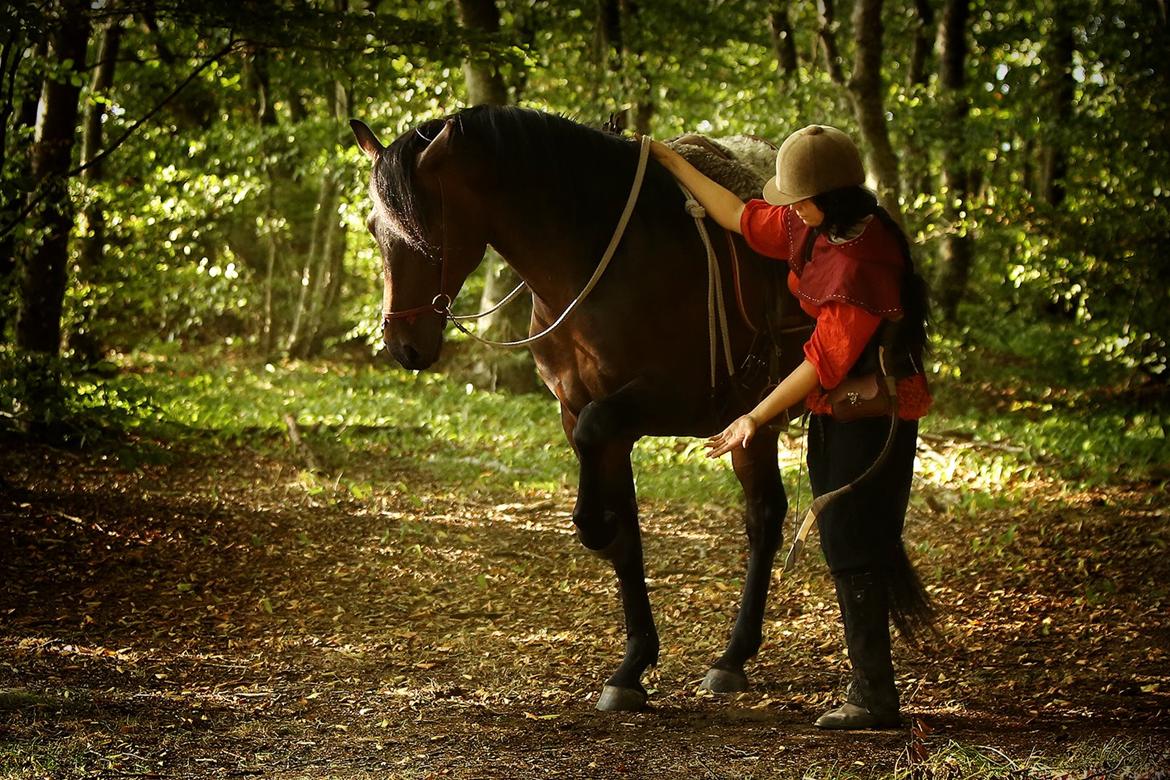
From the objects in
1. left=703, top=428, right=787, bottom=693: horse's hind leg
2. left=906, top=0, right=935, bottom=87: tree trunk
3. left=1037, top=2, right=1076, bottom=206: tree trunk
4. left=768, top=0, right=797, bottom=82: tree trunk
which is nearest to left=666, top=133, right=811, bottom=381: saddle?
left=703, top=428, right=787, bottom=693: horse's hind leg

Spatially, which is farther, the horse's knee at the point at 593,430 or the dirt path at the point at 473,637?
the horse's knee at the point at 593,430

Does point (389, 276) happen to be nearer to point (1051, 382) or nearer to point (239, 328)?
point (1051, 382)

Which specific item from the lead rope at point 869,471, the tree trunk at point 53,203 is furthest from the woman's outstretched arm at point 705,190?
the tree trunk at point 53,203

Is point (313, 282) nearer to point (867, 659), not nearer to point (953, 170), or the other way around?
point (953, 170)

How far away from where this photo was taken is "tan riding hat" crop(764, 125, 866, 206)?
140 inches

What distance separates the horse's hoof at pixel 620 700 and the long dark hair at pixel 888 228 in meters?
1.64

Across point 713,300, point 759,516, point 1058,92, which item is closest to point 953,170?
point 1058,92

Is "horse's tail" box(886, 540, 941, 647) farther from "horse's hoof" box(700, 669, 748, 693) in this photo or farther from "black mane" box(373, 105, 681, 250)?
"black mane" box(373, 105, 681, 250)

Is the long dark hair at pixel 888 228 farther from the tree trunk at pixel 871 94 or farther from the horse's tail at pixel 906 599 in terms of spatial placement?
the tree trunk at pixel 871 94

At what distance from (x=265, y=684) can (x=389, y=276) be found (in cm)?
174

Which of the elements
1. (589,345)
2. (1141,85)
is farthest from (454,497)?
(1141,85)

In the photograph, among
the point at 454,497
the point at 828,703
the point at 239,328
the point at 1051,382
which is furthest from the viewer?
the point at 239,328

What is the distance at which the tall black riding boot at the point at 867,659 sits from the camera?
3740 millimetres

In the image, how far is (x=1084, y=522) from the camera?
7.03 metres
